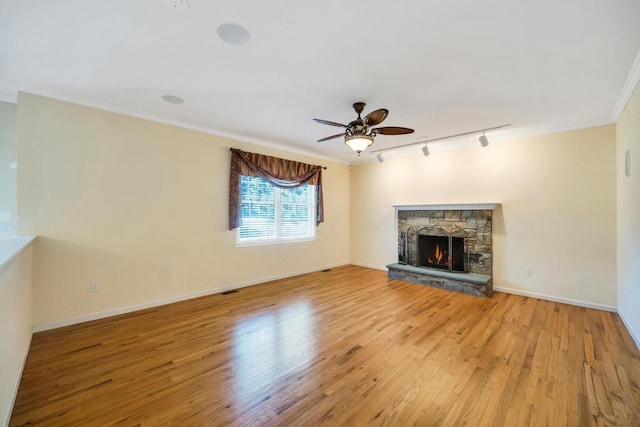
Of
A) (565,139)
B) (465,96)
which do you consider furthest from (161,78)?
(565,139)

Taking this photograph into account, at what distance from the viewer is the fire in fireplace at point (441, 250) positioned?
499 centimetres

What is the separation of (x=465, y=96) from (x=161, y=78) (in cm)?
331

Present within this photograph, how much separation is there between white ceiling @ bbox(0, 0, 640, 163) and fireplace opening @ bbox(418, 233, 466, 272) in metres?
2.32

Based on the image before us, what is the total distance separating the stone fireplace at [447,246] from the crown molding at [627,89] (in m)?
1.79

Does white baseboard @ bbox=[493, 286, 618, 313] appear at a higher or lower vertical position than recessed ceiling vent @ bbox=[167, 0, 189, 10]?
lower

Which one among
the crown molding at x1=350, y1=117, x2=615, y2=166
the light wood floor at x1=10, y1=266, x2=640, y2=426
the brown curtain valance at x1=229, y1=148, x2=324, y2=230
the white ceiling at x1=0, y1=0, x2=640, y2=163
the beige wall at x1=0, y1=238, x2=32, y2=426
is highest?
the white ceiling at x1=0, y1=0, x2=640, y2=163

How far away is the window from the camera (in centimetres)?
488

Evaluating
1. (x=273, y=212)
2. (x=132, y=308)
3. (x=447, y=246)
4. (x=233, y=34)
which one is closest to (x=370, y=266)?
(x=447, y=246)

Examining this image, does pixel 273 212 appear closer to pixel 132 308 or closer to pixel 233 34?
pixel 132 308

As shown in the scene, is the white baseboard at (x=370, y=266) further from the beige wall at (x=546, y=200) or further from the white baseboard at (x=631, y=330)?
the white baseboard at (x=631, y=330)

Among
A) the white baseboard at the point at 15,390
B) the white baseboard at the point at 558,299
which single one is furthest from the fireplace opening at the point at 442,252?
the white baseboard at the point at 15,390

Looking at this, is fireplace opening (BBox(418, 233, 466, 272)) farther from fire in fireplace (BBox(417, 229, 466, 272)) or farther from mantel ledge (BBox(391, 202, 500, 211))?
mantel ledge (BBox(391, 202, 500, 211))

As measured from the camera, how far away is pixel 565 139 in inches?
157

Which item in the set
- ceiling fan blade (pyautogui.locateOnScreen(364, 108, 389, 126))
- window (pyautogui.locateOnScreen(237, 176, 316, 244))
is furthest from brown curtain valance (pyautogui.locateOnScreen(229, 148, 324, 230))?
ceiling fan blade (pyautogui.locateOnScreen(364, 108, 389, 126))
